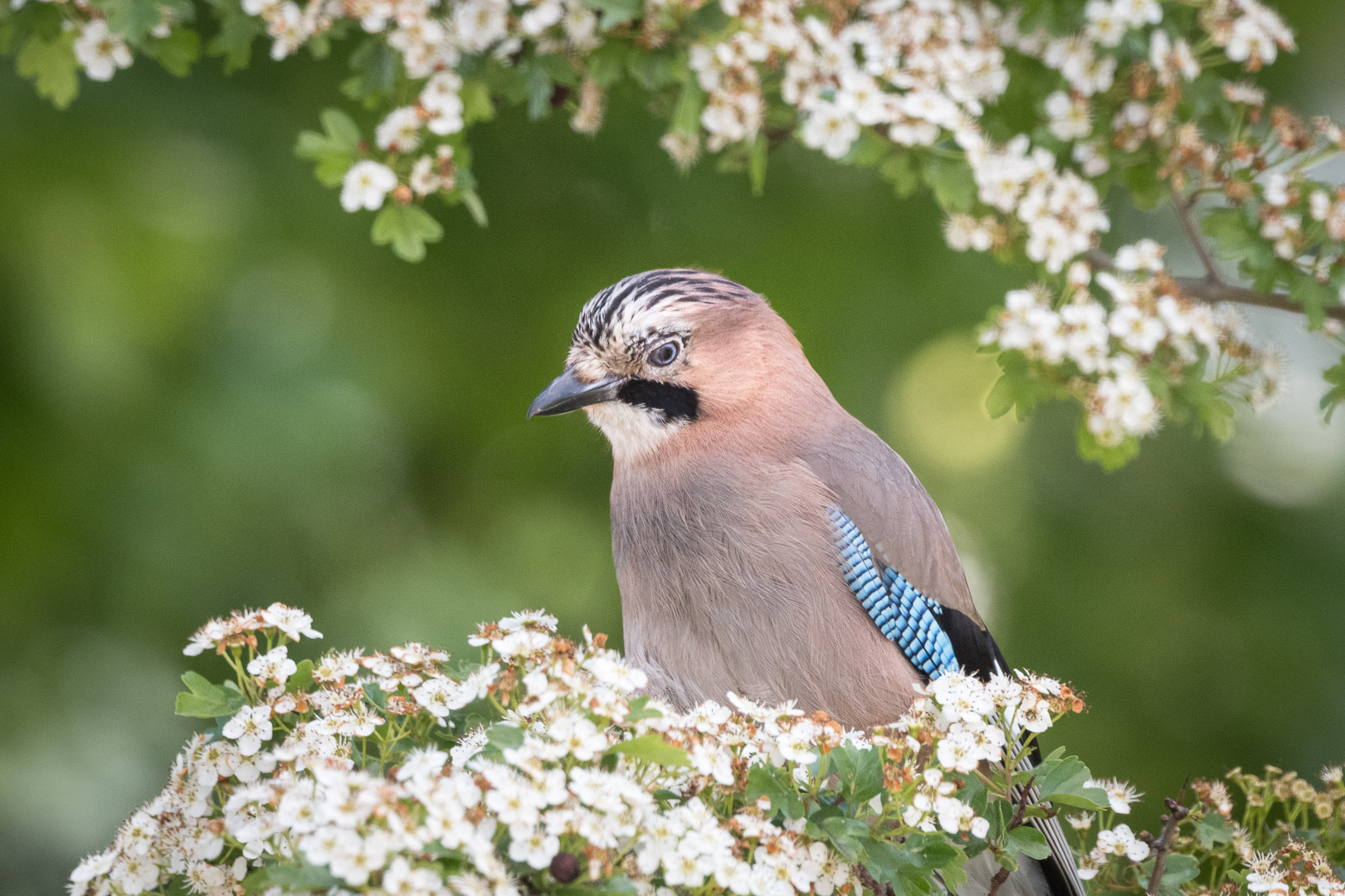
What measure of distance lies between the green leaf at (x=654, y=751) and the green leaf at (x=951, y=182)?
139 cm

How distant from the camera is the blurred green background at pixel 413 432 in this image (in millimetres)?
3766

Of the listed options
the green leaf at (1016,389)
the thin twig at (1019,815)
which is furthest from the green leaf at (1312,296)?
the thin twig at (1019,815)

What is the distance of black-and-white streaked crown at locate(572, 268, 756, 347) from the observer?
99.0 inches

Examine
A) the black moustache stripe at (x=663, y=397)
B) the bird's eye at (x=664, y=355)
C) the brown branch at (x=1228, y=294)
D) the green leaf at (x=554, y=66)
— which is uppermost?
the green leaf at (x=554, y=66)

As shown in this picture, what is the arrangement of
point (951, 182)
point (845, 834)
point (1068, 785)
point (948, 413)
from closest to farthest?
point (845, 834) → point (1068, 785) → point (951, 182) → point (948, 413)

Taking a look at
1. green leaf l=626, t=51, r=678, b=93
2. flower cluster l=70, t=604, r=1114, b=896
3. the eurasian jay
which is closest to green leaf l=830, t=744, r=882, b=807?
flower cluster l=70, t=604, r=1114, b=896

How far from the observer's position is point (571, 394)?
244 centimetres

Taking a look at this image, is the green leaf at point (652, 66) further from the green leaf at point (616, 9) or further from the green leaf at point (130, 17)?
the green leaf at point (130, 17)

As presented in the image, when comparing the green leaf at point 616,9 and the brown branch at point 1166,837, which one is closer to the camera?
the brown branch at point 1166,837

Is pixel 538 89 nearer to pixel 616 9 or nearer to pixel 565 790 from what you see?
pixel 616 9

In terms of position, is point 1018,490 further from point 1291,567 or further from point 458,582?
A: point 458,582

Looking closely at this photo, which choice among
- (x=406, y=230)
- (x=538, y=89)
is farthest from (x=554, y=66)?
(x=406, y=230)

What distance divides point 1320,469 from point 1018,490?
0.96m

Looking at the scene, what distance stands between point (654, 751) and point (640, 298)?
116 cm
